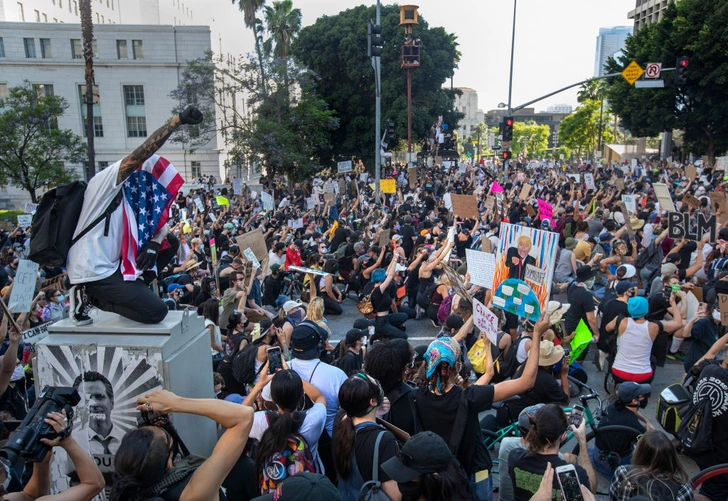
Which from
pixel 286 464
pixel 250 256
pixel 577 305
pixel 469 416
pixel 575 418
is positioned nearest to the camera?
pixel 286 464

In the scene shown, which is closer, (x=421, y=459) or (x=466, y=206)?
(x=421, y=459)

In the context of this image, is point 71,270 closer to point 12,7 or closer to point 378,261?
point 378,261

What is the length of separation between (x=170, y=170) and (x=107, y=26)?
167 feet

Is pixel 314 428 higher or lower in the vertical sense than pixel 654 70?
lower

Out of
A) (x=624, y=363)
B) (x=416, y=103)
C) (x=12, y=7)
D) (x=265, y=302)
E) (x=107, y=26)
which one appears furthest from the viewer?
(x=12, y=7)

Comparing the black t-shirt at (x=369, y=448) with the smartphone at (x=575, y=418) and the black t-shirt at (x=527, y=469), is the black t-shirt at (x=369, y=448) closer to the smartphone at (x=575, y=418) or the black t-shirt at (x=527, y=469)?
the black t-shirt at (x=527, y=469)

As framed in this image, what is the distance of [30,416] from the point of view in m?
2.67

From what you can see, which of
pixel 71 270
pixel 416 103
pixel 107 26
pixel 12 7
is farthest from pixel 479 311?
pixel 12 7

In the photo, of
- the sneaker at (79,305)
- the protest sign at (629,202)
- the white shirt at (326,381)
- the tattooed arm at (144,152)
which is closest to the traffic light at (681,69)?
the protest sign at (629,202)

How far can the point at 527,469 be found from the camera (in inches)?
133

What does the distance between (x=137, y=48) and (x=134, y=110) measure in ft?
16.4

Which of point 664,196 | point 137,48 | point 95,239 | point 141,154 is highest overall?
point 137,48

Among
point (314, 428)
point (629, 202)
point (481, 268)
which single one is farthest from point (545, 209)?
point (314, 428)

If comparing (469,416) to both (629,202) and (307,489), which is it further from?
(629,202)
